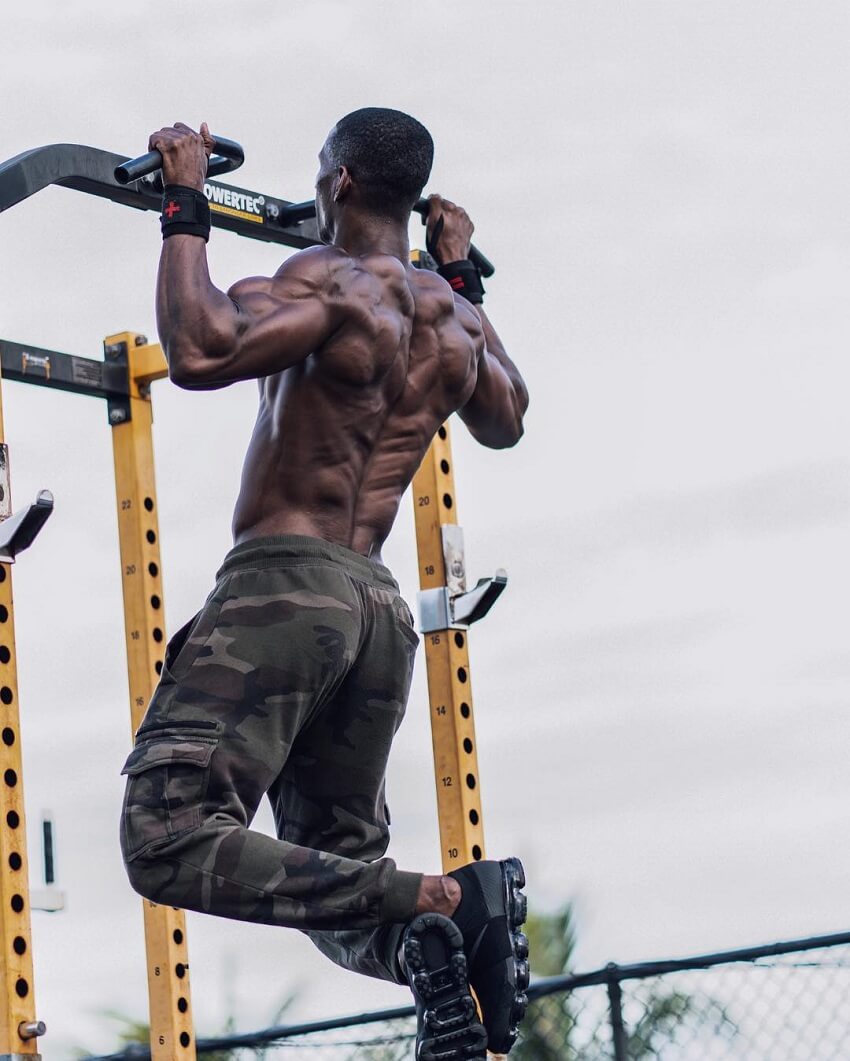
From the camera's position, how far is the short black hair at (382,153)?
10.3 feet

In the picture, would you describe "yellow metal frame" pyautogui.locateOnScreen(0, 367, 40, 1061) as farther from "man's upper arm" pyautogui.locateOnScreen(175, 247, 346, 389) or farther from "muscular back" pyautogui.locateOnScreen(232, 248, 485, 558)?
"man's upper arm" pyautogui.locateOnScreen(175, 247, 346, 389)

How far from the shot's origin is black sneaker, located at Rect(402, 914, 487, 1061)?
278cm

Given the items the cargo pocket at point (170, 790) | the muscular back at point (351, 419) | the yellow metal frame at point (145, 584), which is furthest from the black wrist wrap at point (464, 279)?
the yellow metal frame at point (145, 584)

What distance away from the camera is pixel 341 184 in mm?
3148

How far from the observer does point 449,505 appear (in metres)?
5.44

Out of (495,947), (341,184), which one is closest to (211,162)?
(341,184)

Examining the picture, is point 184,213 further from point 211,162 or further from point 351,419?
point 211,162

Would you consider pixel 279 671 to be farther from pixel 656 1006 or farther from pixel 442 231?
pixel 656 1006

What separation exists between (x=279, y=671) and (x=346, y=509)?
33cm

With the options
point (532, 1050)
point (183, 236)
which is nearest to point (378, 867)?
point (183, 236)

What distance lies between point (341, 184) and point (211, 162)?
0.47 meters

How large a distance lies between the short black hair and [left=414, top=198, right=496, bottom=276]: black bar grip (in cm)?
54

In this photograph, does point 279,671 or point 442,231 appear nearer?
point 279,671

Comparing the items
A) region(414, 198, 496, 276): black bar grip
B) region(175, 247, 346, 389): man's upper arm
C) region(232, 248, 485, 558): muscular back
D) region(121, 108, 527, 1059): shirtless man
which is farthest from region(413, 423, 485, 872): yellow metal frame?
region(175, 247, 346, 389): man's upper arm
